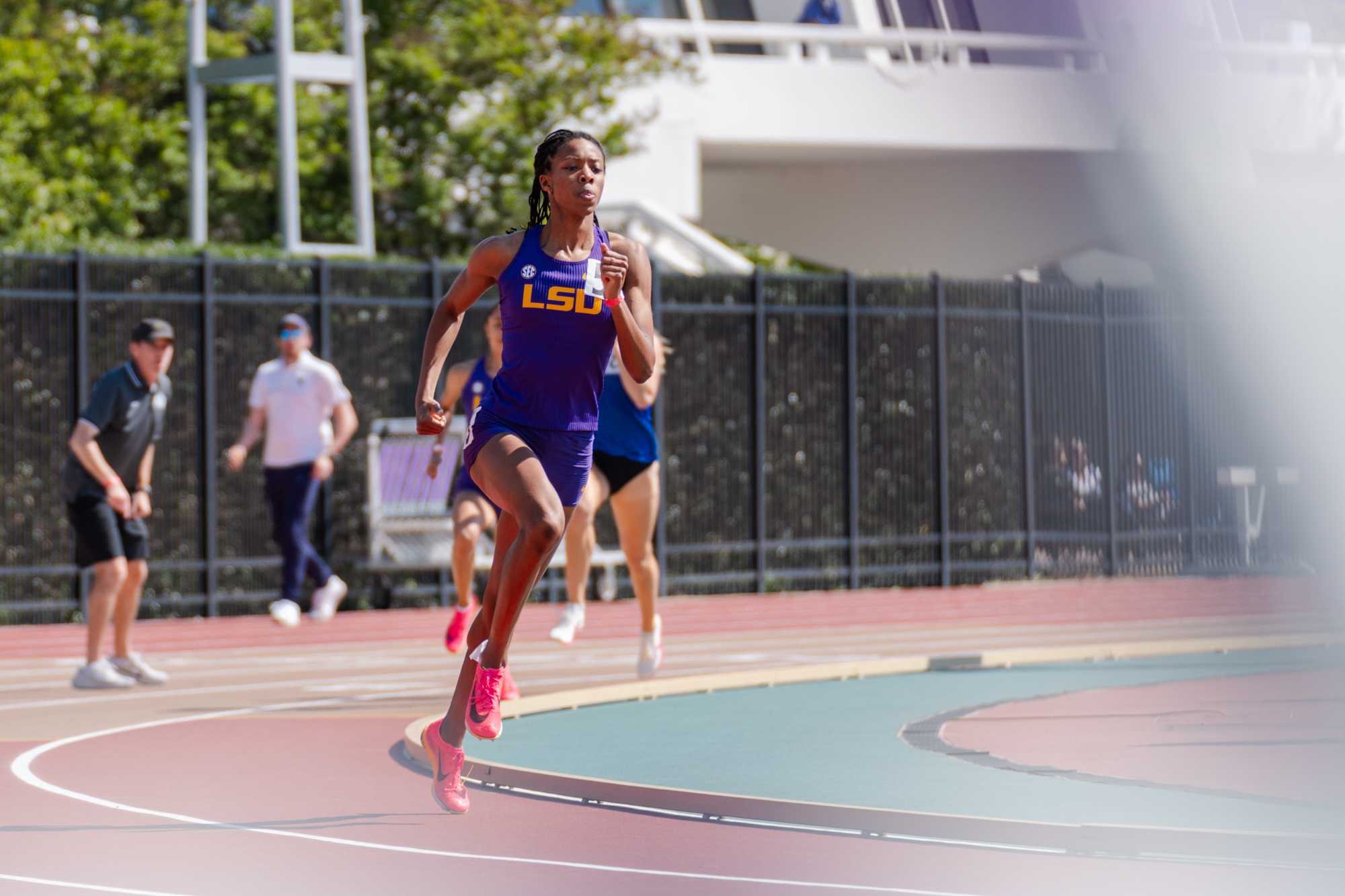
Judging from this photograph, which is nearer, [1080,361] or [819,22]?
[1080,361]

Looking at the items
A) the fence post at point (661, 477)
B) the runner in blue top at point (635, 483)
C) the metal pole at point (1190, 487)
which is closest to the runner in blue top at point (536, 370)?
the runner in blue top at point (635, 483)

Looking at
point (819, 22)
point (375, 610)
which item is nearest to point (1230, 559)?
point (375, 610)

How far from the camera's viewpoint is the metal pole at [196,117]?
22.0m

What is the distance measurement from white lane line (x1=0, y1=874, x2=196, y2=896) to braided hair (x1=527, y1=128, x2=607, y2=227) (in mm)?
2704

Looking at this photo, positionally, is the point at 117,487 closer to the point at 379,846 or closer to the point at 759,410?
the point at 379,846

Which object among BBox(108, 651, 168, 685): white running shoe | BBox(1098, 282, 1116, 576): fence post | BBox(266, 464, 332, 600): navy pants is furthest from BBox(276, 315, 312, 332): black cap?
BBox(1098, 282, 1116, 576): fence post

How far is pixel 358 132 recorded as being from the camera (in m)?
22.0

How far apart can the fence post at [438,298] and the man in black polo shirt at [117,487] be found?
6.18 m

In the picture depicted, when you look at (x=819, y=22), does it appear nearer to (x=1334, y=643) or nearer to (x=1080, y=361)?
(x=1080, y=361)

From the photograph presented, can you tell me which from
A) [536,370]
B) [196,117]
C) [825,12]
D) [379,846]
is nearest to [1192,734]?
[536,370]

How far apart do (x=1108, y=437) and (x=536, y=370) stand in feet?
49.5

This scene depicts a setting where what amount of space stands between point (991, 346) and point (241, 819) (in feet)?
48.2

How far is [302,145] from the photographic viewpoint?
2484 cm

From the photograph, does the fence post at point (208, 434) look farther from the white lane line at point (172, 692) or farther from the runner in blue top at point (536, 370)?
the runner in blue top at point (536, 370)
